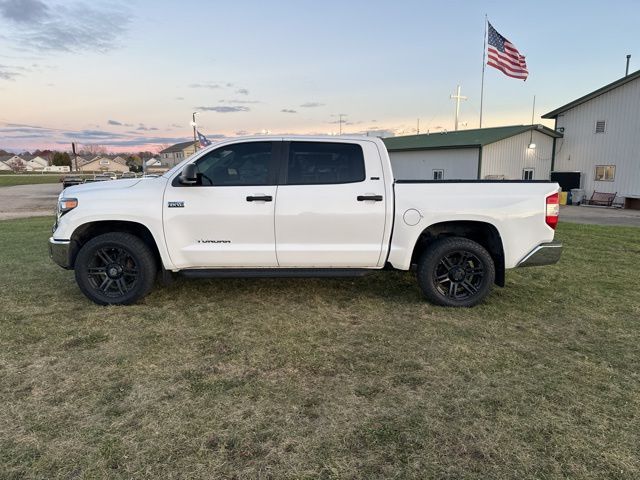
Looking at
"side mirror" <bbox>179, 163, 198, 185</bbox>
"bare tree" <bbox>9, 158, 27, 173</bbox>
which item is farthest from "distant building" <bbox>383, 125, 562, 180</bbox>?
"bare tree" <bbox>9, 158, 27, 173</bbox>

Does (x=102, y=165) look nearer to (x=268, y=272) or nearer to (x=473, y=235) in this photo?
(x=268, y=272)

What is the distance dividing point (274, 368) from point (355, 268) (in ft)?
5.63

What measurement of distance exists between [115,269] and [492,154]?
21.9 meters

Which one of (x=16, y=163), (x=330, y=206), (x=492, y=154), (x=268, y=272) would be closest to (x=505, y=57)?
(x=492, y=154)

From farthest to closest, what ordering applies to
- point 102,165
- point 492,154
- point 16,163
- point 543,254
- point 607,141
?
point 16,163 < point 102,165 < point 492,154 < point 607,141 < point 543,254

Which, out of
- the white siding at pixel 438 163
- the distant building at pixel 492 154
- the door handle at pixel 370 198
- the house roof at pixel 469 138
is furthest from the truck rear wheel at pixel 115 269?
the distant building at pixel 492 154

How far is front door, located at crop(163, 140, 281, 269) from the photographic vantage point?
4578 millimetres

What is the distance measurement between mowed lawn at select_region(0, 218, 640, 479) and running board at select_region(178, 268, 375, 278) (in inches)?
15.3

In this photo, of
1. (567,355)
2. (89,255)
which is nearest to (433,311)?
(567,355)

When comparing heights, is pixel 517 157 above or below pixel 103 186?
above

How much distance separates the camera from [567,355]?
3.67 m

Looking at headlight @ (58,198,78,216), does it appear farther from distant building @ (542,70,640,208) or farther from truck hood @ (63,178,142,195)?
distant building @ (542,70,640,208)

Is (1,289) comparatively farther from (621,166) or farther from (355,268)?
(621,166)

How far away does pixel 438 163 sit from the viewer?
25562mm
